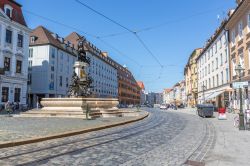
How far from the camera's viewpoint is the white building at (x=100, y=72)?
81.0m

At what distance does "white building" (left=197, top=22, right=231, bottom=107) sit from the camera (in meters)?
42.2

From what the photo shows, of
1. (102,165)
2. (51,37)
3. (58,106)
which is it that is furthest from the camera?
(51,37)

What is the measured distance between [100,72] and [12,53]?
51.5 meters

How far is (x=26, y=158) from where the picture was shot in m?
7.99

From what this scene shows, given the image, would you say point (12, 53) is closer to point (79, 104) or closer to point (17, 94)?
Result: point (17, 94)

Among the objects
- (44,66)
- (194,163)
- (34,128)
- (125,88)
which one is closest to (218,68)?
(44,66)

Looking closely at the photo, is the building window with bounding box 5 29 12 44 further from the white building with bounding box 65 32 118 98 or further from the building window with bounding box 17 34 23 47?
the white building with bounding box 65 32 118 98

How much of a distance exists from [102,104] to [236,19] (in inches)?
772

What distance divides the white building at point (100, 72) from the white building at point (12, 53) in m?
32.6

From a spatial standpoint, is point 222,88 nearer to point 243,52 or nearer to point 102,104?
point 243,52

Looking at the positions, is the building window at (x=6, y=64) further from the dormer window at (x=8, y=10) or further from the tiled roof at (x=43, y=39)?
the tiled roof at (x=43, y=39)

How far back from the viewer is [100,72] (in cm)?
9138

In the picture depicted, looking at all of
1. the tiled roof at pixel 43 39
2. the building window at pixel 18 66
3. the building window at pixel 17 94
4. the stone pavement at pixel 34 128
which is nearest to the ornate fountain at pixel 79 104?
the stone pavement at pixel 34 128

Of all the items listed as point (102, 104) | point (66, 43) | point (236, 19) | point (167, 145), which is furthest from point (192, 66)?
point (167, 145)
